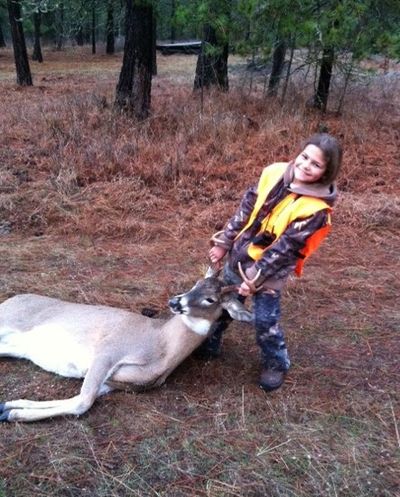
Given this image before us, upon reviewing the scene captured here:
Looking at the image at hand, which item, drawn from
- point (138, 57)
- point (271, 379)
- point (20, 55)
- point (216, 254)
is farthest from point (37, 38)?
point (271, 379)

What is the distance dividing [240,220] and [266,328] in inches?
27.1

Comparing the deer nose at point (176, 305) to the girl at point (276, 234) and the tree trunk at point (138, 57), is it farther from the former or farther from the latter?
the tree trunk at point (138, 57)

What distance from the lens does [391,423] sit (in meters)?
3.23

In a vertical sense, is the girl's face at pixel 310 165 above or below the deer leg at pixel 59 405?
above

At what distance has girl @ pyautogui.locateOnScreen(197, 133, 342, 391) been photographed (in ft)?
10.3

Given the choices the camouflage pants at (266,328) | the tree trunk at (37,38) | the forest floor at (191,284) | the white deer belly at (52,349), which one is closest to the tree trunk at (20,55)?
the forest floor at (191,284)

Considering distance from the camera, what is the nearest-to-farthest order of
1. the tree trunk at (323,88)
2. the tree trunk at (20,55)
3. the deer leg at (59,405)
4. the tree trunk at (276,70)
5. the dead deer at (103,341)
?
the deer leg at (59,405) < the dead deer at (103,341) < the tree trunk at (323,88) < the tree trunk at (276,70) < the tree trunk at (20,55)

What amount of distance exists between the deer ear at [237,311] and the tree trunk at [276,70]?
744 centimetres

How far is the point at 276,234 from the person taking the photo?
3.27 metres

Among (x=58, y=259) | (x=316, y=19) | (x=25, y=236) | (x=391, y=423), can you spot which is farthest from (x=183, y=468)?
(x=316, y=19)

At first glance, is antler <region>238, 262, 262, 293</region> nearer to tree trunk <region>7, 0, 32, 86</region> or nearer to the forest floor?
the forest floor

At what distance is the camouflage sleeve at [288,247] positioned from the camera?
3145 mm

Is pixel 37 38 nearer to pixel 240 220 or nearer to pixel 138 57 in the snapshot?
pixel 138 57

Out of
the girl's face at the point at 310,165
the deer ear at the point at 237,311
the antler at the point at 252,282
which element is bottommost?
the deer ear at the point at 237,311
